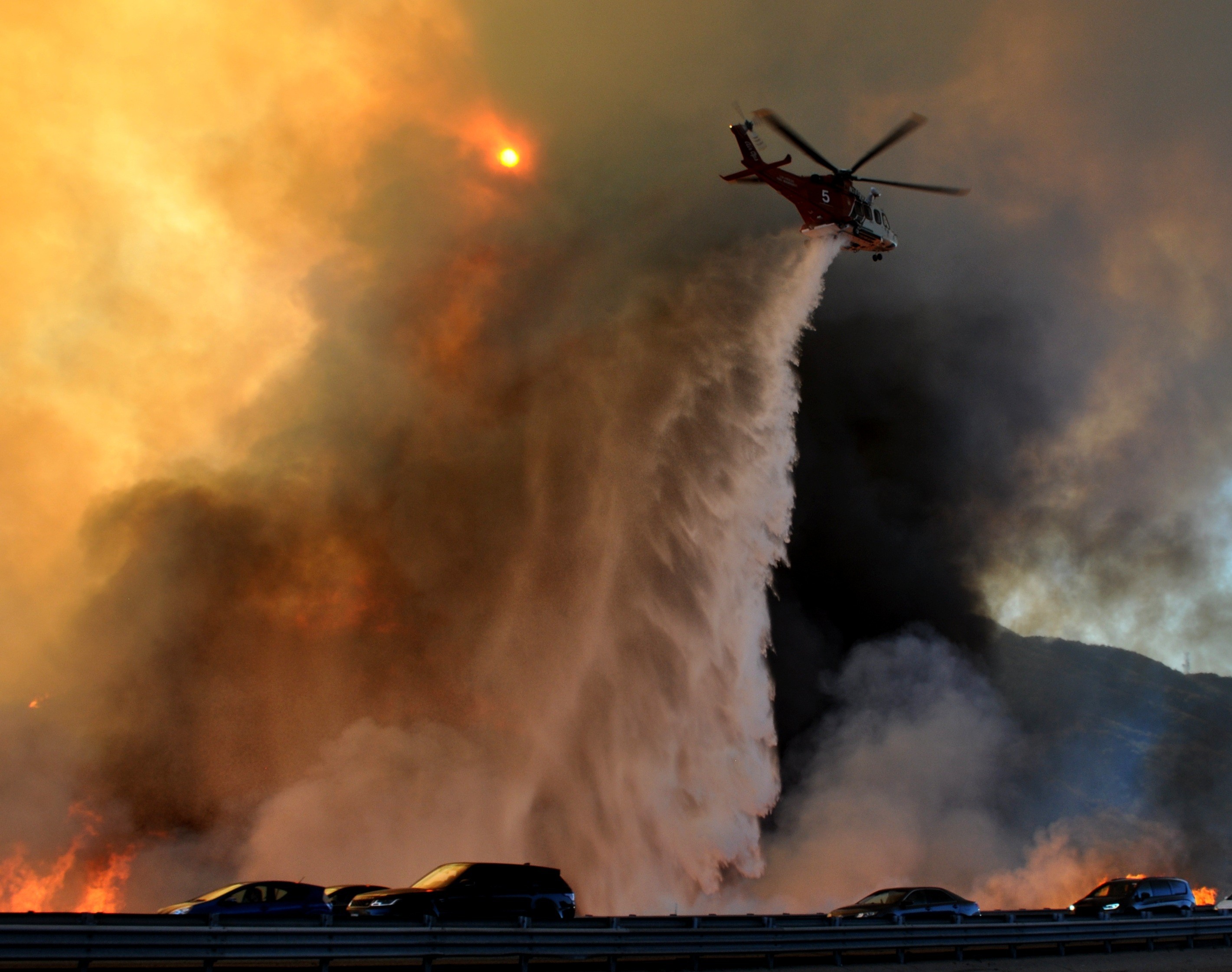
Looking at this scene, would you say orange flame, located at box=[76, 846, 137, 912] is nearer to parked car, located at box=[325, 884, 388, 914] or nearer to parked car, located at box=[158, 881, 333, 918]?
parked car, located at box=[325, 884, 388, 914]

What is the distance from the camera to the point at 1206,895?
5559cm

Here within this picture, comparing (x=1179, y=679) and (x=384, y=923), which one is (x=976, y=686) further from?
(x=384, y=923)

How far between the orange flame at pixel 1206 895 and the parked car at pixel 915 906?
3762cm

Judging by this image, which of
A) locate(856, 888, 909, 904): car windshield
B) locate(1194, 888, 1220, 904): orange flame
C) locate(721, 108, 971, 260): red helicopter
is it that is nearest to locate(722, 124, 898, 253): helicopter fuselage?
locate(721, 108, 971, 260): red helicopter

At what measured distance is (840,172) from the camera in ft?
134

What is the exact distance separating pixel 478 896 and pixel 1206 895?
174ft

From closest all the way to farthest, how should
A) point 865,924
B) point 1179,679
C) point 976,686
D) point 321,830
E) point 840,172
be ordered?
point 865,924
point 840,172
point 321,830
point 976,686
point 1179,679

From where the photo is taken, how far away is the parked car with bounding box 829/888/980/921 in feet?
81.1

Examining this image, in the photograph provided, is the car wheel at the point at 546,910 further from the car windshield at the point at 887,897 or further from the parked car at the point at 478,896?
the car windshield at the point at 887,897

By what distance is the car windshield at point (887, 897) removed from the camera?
25.5 m

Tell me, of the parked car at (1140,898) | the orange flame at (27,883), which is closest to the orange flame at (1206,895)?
the parked car at (1140,898)

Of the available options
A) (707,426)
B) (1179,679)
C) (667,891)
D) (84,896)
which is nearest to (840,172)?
(707,426)

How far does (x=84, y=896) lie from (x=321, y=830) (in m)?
13.9

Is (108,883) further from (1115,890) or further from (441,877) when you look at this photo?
(1115,890)
